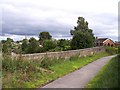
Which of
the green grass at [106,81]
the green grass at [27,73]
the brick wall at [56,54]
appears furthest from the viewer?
the brick wall at [56,54]

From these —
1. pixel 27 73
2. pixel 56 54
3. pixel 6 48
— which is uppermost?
pixel 6 48

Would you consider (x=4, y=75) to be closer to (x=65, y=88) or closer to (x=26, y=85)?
(x=26, y=85)

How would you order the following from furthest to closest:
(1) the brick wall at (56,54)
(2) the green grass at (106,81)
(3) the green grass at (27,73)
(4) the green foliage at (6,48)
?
(1) the brick wall at (56,54) → (4) the green foliage at (6,48) → (3) the green grass at (27,73) → (2) the green grass at (106,81)

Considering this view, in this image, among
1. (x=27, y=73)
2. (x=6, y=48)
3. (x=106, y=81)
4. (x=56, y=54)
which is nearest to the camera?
(x=106, y=81)

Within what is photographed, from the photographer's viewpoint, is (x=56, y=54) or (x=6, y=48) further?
(x=56, y=54)

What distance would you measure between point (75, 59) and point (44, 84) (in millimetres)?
13642

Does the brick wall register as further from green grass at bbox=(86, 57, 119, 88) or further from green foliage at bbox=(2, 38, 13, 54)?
green grass at bbox=(86, 57, 119, 88)

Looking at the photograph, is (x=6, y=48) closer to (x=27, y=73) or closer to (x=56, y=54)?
(x=27, y=73)

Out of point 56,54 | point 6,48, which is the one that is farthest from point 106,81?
point 56,54

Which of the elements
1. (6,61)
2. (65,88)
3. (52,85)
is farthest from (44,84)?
(6,61)

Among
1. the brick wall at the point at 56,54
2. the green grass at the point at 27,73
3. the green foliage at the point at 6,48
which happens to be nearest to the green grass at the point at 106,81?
the green grass at the point at 27,73

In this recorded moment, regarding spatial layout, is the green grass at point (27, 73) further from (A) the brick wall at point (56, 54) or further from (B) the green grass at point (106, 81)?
(B) the green grass at point (106, 81)

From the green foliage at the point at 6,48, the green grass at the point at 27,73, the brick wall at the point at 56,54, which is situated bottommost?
the green grass at the point at 27,73

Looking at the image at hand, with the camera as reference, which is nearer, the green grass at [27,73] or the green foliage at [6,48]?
the green grass at [27,73]
